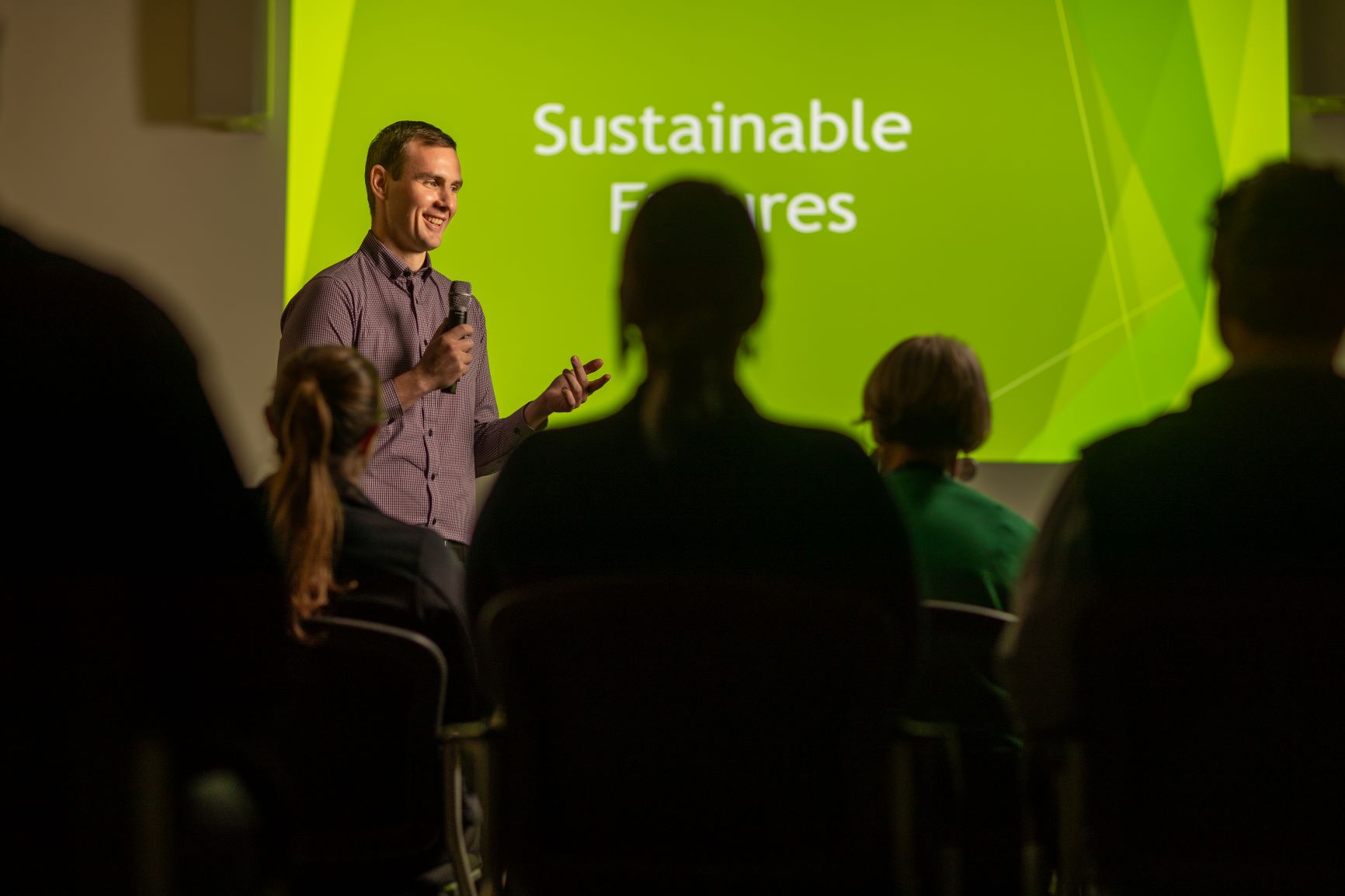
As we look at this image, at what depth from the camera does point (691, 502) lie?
133cm

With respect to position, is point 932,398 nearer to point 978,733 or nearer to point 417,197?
point 978,733

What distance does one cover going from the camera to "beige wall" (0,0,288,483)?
422 cm

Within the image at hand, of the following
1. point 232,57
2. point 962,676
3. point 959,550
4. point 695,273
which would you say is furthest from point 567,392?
point 232,57

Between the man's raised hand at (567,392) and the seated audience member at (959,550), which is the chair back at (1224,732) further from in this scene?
the man's raised hand at (567,392)

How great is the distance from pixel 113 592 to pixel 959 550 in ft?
4.50

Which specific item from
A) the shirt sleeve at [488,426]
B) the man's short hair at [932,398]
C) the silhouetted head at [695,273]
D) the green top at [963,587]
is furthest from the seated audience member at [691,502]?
the shirt sleeve at [488,426]

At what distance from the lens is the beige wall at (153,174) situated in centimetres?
422

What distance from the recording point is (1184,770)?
1.28 m

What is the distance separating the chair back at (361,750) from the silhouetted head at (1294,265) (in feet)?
3.65

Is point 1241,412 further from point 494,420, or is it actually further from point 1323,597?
point 494,420

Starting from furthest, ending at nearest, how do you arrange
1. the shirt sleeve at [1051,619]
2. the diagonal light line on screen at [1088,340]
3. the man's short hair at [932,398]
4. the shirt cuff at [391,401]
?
the diagonal light line on screen at [1088,340]
the shirt cuff at [391,401]
the man's short hair at [932,398]
the shirt sleeve at [1051,619]

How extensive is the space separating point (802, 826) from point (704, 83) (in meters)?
3.03

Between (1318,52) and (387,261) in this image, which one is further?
(1318,52)

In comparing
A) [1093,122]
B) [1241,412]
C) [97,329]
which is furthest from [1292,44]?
[97,329]
